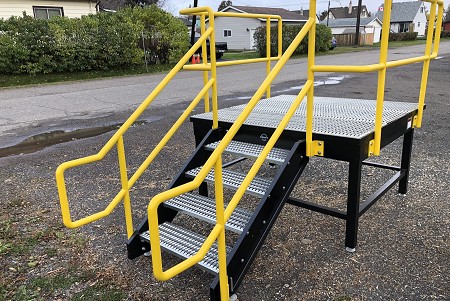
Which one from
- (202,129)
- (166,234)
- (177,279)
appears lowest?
(177,279)

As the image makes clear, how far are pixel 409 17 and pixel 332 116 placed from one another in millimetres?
66535

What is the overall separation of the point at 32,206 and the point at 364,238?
315 centimetres

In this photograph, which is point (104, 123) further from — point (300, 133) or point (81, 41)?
point (81, 41)

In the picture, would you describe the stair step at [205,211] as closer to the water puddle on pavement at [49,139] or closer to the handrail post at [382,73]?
the handrail post at [382,73]

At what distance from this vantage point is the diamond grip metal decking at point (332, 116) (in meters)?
3.01

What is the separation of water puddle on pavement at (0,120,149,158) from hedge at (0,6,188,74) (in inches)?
346

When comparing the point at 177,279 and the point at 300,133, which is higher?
the point at 300,133

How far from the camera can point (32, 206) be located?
4.00 m

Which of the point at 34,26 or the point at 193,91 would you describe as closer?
the point at 193,91

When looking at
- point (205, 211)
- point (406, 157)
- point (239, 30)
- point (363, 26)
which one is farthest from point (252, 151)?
point (363, 26)

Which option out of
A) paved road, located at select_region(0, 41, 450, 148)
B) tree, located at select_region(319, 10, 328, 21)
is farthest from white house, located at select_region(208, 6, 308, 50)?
tree, located at select_region(319, 10, 328, 21)

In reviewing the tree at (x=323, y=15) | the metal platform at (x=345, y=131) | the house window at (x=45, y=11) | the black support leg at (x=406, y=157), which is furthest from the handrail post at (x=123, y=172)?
the tree at (x=323, y=15)

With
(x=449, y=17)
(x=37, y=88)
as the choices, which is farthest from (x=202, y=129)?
(x=449, y=17)

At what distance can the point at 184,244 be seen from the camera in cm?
275
